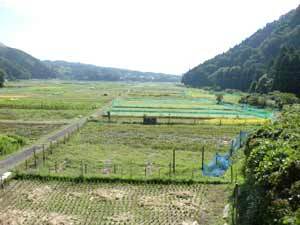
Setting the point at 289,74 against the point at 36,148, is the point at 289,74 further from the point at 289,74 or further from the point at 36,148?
the point at 36,148

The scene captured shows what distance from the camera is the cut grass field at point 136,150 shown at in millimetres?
19562

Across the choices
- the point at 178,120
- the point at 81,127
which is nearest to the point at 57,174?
the point at 81,127

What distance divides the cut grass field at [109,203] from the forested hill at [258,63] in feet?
157

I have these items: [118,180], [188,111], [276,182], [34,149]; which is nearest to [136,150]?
[34,149]

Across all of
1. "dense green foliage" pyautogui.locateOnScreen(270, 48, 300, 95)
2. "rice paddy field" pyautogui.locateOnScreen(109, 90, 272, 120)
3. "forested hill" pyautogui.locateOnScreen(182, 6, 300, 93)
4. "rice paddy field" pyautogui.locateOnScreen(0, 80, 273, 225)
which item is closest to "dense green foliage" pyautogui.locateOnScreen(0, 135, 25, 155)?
"rice paddy field" pyautogui.locateOnScreen(0, 80, 273, 225)

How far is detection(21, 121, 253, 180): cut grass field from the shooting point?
64.2 feet

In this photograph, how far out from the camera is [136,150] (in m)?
25.3

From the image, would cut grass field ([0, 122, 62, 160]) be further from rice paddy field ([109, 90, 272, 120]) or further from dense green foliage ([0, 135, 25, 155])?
rice paddy field ([109, 90, 272, 120])

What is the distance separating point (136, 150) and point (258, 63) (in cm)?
8853

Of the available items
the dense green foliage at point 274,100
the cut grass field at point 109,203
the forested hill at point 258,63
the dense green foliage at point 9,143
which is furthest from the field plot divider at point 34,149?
the forested hill at point 258,63

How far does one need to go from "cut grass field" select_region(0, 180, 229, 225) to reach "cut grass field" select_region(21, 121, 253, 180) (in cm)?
139

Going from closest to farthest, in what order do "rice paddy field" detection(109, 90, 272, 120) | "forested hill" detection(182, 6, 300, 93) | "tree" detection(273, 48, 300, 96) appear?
"rice paddy field" detection(109, 90, 272, 120), "tree" detection(273, 48, 300, 96), "forested hill" detection(182, 6, 300, 93)

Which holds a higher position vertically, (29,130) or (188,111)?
(29,130)

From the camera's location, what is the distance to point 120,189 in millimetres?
16688
